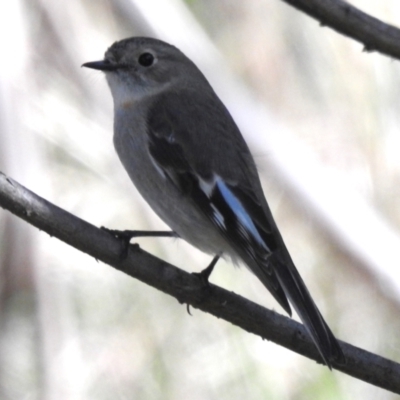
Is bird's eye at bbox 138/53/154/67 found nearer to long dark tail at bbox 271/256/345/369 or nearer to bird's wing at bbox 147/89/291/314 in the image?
bird's wing at bbox 147/89/291/314

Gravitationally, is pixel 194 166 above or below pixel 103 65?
below

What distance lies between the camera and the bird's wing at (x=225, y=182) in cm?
298

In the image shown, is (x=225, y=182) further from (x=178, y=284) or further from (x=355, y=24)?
(x=355, y=24)

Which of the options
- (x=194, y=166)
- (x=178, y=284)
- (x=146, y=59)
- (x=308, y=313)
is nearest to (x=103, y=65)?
(x=146, y=59)

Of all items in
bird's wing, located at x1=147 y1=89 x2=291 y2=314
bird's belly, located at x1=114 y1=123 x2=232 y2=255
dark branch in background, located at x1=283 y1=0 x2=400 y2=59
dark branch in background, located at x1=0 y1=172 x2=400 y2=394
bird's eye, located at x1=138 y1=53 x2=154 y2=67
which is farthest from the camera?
bird's eye, located at x1=138 y1=53 x2=154 y2=67

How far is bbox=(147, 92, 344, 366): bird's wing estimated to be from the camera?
298 centimetres

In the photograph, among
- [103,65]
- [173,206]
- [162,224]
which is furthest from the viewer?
[162,224]

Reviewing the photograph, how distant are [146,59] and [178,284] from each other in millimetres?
1404

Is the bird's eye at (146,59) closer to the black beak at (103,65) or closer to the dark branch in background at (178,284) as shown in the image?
the black beak at (103,65)

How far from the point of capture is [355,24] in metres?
2.32

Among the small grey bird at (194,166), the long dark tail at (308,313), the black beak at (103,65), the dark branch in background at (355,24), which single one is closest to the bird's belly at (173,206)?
the small grey bird at (194,166)

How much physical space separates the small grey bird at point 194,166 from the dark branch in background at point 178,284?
9 centimetres

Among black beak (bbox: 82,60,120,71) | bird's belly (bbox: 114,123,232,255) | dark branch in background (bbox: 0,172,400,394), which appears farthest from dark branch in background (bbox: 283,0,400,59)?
black beak (bbox: 82,60,120,71)

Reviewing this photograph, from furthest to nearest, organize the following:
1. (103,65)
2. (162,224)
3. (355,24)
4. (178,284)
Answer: (162,224), (103,65), (178,284), (355,24)
